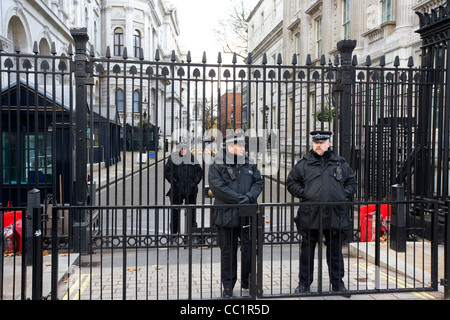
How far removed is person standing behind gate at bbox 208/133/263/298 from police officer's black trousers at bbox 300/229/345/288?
664 mm

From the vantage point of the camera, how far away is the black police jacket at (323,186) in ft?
15.5

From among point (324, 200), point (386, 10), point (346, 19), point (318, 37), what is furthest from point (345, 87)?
point (318, 37)

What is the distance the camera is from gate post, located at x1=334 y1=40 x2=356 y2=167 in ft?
23.0

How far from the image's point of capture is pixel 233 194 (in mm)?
4879

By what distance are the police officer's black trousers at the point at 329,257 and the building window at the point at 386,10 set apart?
42.0ft

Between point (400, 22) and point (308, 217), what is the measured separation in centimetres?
1176

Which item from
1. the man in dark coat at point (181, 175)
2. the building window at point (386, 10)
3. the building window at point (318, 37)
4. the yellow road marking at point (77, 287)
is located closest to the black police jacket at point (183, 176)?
the man in dark coat at point (181, 175)

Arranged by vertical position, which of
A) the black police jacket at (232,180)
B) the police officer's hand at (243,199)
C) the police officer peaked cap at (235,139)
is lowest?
the police officer's hand at (243,199)

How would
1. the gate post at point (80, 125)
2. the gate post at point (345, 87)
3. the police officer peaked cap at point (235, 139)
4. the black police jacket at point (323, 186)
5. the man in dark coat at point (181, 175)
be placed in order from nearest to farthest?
the black police jacket at point (323, 186) < the police officer peaked cap at point (235, 139) < the gate post at point (80, 125) < the gate post at point (345, 87) < the man in dark coat at point (181, 175)

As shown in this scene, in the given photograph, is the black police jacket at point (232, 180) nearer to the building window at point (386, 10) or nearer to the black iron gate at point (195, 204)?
the black iron gate at point (195, 204)

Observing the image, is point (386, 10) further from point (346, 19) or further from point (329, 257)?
point (329, 257)
